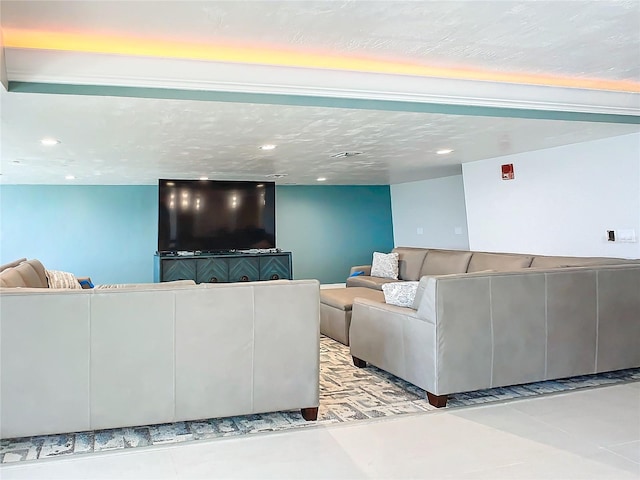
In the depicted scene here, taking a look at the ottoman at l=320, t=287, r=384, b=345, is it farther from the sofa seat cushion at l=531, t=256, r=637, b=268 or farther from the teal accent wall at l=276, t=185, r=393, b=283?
the teal accent wall at l=276, t=185, r=393, b=283

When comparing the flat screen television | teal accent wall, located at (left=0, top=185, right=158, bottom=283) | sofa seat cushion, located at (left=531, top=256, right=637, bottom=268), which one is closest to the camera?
sofa seat cushion, located at (left=531, top=256, right=637, bottom=268)

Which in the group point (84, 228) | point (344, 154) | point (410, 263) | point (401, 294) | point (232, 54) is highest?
point (232, 54)

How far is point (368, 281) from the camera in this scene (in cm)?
668

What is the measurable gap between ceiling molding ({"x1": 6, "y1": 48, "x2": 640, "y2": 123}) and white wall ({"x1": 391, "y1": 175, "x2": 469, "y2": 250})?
392 cm

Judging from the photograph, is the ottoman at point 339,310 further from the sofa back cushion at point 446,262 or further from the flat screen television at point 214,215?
the flat screen television at point 214,215

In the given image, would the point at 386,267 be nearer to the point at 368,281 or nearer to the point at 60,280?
the point at 368,281

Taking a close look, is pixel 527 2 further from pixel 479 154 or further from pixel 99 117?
pixel 479 154

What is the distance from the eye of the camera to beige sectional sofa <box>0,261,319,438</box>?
104 inches

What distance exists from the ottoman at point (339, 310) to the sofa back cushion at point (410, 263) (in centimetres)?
128

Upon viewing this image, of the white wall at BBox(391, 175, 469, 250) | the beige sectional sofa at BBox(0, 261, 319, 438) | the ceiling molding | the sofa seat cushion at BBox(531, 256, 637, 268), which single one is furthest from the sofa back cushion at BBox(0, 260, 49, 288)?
the white wall at BBox(391, 175, 469, 250)

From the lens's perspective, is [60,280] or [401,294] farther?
[60,280]

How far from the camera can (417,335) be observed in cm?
338

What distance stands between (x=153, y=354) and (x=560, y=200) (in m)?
4.30

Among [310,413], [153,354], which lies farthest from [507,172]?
[153,354]
